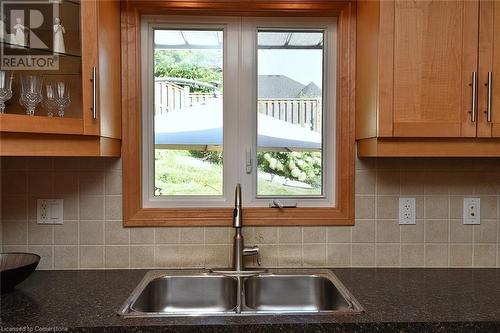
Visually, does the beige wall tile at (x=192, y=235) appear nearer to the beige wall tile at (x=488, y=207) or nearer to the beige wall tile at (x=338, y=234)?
the beige wall tile at (x=338, y=234)

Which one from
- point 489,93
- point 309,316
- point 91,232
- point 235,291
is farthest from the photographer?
point 91,232

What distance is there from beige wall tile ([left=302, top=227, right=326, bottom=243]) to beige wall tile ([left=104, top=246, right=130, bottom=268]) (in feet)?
2.51

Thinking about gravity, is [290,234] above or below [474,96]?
below

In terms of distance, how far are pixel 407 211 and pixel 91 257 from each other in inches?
53.9

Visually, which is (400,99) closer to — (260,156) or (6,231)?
(260,156)

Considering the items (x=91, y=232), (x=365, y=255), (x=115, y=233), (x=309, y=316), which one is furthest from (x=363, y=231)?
(x=91, y=232)

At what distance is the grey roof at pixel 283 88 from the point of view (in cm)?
167

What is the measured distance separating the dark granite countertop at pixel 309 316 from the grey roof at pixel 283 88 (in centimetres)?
79

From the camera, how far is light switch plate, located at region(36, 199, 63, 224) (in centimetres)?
159

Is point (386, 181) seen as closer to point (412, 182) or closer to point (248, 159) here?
point (412, 182)

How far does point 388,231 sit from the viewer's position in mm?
1635

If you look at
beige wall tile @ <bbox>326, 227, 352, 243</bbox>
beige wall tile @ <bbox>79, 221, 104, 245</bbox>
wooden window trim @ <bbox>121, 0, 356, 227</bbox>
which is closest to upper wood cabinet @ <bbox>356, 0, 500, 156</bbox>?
wooden window trim @ <bbox>121, 0, 356, 227</bbox>

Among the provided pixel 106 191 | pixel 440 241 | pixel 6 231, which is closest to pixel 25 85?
pixel 106 191

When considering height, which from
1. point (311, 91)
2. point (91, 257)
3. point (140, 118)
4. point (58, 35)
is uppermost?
point (58, 35)
